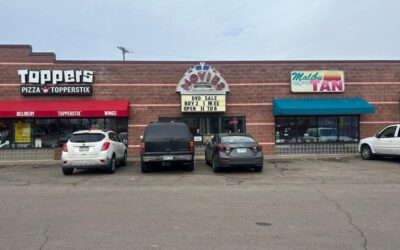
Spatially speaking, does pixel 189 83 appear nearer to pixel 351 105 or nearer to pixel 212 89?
pixel 212 89

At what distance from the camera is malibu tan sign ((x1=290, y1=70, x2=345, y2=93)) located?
24031 millimetres

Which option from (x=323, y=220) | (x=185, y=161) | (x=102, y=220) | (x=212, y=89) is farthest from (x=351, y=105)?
(x=102, y=220)

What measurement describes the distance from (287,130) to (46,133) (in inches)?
499

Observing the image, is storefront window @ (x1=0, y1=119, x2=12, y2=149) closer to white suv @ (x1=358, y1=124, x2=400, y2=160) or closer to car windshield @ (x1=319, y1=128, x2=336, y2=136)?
car windshield @ (x1=319, y1=128, x2=336, y2=136)

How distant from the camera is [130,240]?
6688 millimetres

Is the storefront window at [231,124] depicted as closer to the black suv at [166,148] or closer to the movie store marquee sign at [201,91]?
the movie store marquee sign at [201,91]

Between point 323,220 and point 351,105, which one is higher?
point 351,105

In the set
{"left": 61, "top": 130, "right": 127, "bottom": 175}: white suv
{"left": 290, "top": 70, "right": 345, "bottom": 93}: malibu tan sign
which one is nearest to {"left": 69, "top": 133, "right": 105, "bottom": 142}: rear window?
{"left": 61, "top": 130, "right": 127, "bottom": 175}: white suv

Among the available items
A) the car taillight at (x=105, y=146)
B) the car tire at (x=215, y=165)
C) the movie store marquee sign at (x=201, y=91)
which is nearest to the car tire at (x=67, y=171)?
the car taillight at (x=105, y=146)

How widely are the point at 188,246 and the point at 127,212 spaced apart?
113 inches

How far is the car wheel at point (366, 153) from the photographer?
21281 millimetres

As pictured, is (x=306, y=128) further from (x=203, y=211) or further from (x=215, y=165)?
(x=203, y=211)

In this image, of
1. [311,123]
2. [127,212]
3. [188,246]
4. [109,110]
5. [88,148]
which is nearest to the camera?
[188,246]

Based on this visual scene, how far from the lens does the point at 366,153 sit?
70.6 feet
